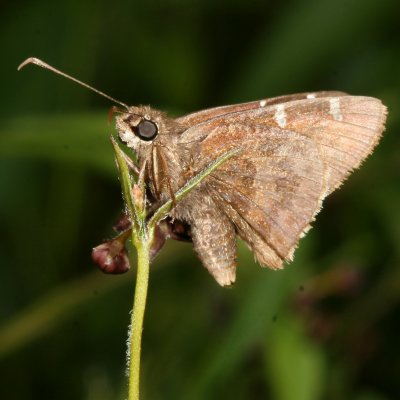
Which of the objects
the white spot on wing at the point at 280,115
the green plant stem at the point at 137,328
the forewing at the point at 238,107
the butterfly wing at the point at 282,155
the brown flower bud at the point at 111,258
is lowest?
the green plant stem at the point at 137,328

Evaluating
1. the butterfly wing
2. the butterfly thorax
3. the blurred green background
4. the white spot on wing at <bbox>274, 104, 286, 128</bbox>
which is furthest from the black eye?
the blurred green background

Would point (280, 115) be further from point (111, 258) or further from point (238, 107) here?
point (111, 258)

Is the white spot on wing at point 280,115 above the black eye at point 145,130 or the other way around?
the other way around

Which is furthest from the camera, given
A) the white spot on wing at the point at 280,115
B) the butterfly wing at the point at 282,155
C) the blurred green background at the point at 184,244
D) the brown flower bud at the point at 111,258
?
the blurred green background at the point at 184,244

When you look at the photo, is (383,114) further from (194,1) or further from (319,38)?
(194,1)

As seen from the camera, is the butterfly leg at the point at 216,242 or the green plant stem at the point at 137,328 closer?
the green plant stem at the point at 137,328

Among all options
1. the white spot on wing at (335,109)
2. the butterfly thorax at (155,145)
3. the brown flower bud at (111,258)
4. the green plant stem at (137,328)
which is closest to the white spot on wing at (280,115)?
the white spot on wing at (335,109)

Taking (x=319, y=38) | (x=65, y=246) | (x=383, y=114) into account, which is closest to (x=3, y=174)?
(x=65, y=246)

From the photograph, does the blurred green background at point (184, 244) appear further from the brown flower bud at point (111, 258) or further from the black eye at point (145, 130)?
the brown flower bud at point (111, 258)
